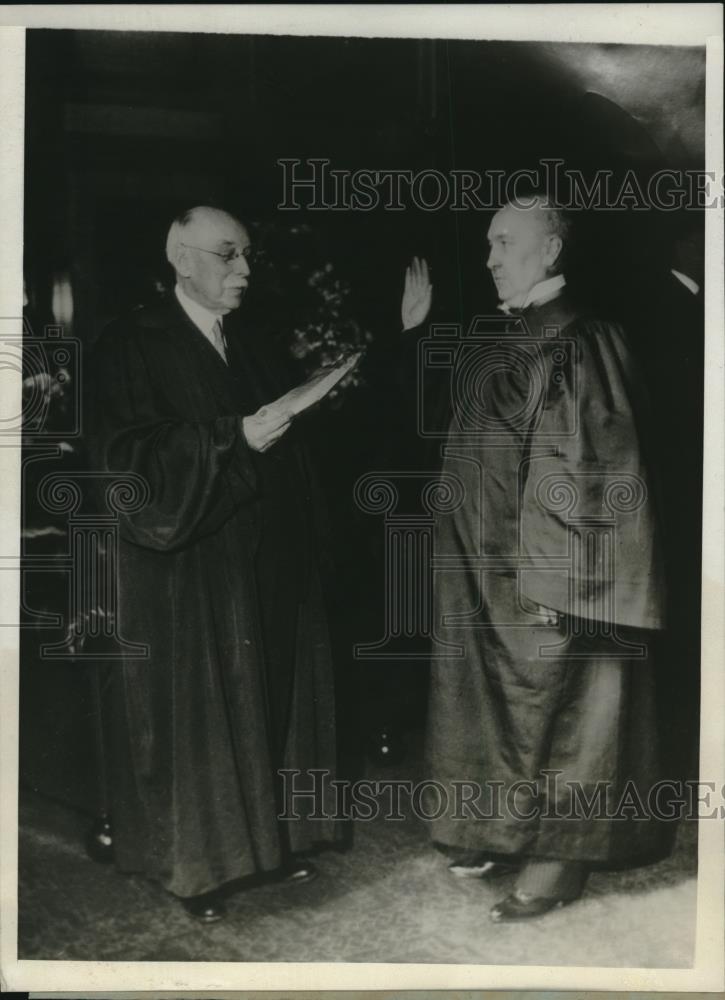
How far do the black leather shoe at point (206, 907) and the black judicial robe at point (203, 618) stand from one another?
32 millimetres

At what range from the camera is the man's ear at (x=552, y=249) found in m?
2.68

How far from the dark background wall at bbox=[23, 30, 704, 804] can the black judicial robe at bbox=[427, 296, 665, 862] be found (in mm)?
191

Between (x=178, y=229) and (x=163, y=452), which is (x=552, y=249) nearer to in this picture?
(x=178, y=229)

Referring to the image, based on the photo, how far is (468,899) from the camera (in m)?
2.66

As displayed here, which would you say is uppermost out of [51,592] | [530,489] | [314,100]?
[314,100]

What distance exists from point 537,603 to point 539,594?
0.03m

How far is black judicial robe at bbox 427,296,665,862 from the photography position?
8.71ft

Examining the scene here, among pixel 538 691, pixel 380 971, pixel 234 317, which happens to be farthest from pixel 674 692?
pixel 234 317

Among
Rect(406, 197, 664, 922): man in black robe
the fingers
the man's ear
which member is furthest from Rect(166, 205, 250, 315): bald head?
the man's ear

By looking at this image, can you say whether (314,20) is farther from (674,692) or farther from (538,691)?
(674,692)

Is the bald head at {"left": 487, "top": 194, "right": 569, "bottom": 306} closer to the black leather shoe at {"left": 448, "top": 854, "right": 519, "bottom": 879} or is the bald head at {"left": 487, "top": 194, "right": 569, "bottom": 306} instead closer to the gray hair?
the gray hair

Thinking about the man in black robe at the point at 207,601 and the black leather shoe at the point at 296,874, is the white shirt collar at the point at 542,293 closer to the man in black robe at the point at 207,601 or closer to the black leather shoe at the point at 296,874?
the man in black robe at the point at 207,601

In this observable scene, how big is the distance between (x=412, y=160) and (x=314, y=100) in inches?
14.7

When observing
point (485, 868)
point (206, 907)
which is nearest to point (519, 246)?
point (485, 868)
